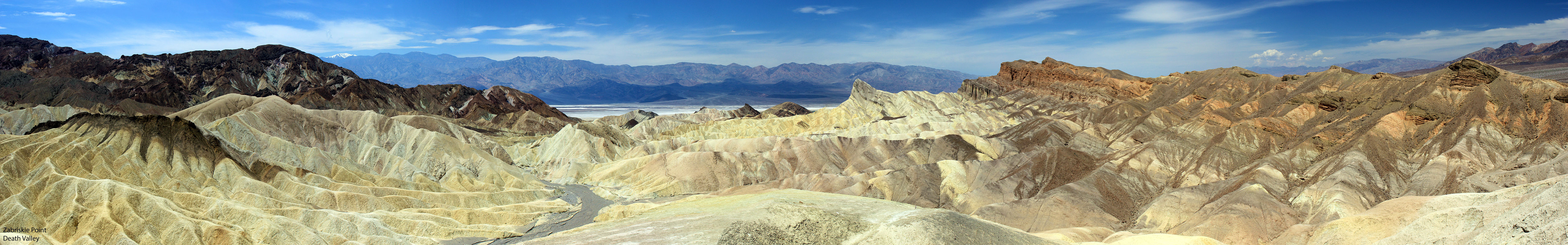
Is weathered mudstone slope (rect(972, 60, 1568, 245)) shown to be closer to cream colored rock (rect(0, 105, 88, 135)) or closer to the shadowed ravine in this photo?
the shadowed ravine

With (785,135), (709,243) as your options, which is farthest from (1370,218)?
(785,135)

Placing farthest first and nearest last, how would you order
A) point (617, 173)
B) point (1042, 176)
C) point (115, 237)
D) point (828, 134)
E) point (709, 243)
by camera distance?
point (828, 134), point (617, 173), point (1042, 176), point (709, 243), point (115, 237)

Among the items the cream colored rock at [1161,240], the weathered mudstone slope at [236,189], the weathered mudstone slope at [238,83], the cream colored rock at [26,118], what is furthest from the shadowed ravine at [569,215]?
the weathered mudstone slope at [238,83]

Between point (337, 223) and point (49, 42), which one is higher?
point (49, 42)

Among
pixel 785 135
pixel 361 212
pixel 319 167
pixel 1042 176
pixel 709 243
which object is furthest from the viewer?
pixel 785 135

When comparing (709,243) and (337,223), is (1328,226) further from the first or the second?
(337,223)

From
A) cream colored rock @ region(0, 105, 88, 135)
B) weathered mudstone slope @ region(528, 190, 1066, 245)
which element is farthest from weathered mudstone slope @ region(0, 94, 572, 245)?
cream colored rock @ region(0, 105, 88, 135)
